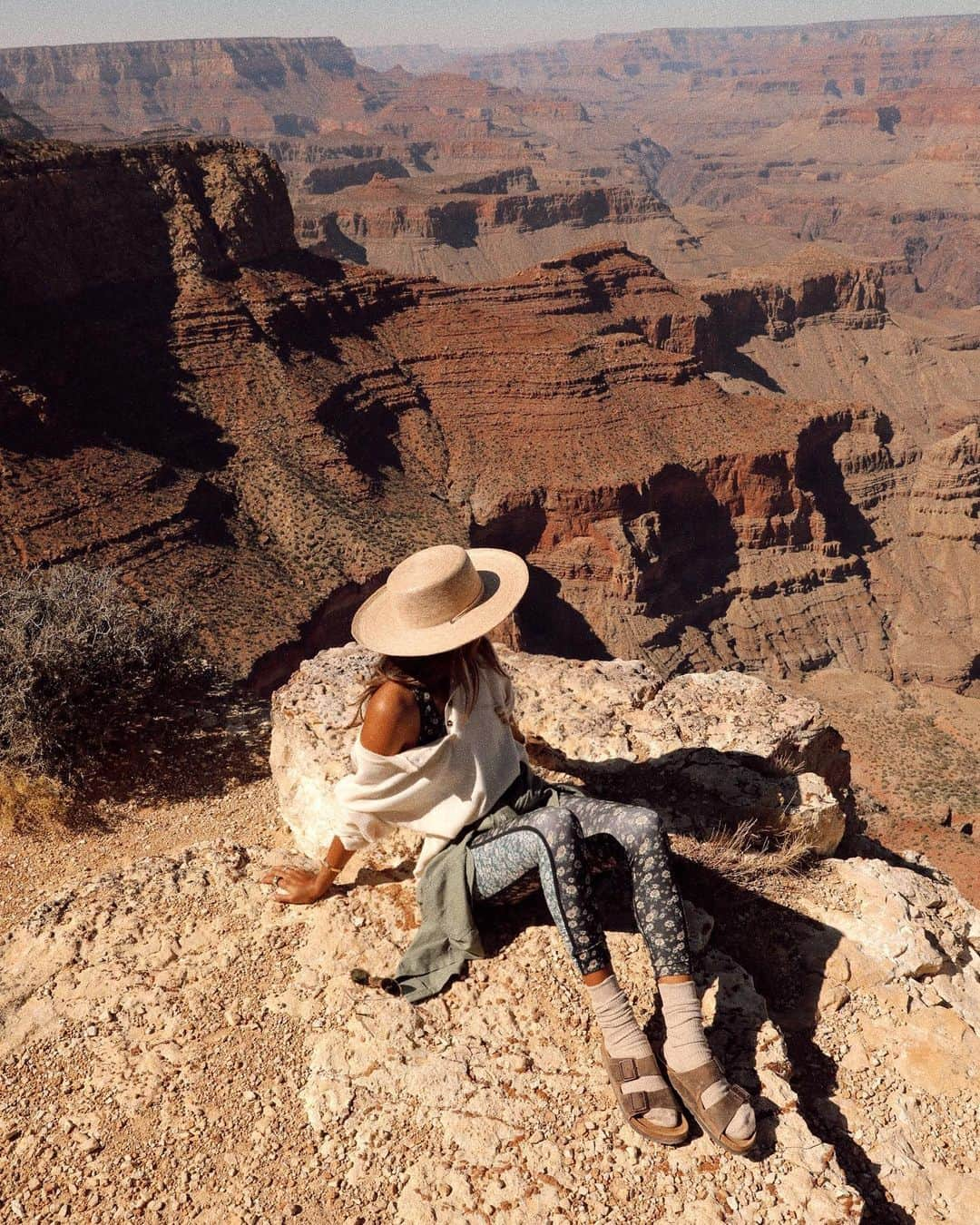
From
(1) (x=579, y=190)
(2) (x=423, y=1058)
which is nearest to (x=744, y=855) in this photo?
(2) (x=423, y=1058)

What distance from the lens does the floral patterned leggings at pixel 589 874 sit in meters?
4.41

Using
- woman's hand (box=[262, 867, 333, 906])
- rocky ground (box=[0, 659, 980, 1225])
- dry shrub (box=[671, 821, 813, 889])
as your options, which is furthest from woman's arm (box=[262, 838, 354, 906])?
dry shrub (box=[671, 821, 813, 889])

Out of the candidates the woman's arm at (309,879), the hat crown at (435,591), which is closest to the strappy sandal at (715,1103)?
the woman's arm at (309,879)

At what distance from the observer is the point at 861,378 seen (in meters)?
64.6

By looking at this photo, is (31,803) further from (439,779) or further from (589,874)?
(589,874)

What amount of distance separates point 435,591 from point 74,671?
5797mm

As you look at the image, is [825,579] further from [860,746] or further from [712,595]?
[860,746]

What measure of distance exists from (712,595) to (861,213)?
124 metres

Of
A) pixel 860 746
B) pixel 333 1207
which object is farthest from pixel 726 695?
pixel 860 746

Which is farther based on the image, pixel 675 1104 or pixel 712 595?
pixel 712 595

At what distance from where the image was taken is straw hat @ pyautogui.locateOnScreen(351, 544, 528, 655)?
15.0 ft

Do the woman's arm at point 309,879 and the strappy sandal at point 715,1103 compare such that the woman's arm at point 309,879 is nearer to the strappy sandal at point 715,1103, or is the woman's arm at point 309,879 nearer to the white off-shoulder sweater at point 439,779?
the white off-shoulder sweater at point 439,779

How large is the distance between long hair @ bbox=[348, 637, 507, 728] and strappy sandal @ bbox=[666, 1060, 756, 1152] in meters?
2.00

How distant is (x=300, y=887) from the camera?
17.9 ft
